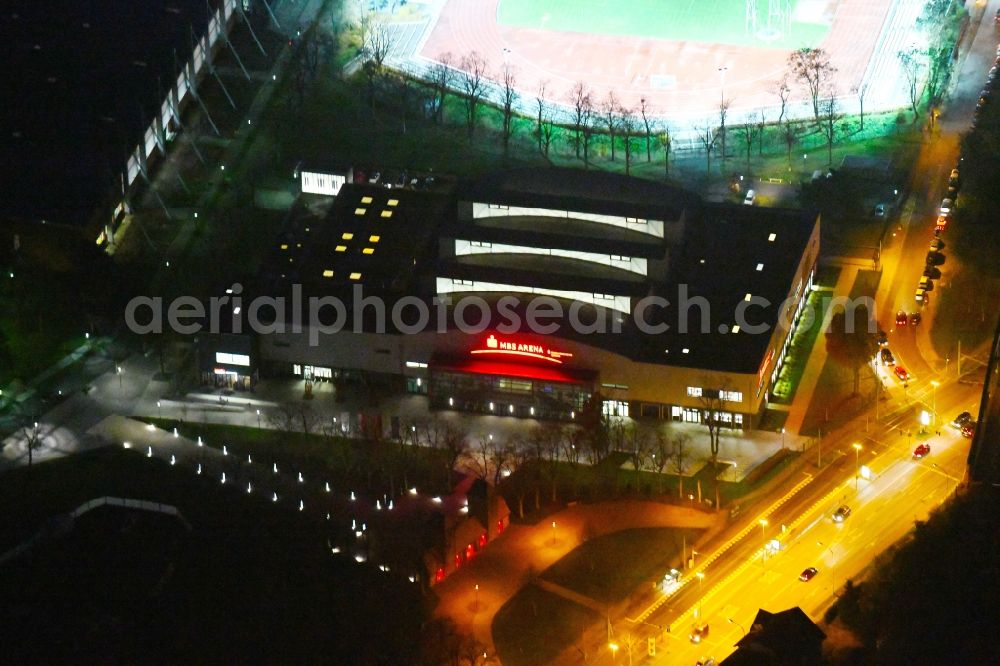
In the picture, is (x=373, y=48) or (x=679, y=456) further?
(x=373, y=48)

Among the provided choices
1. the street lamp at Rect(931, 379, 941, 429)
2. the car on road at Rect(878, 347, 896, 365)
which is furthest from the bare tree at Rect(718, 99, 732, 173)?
the street lamp at Rect(931, 379, 941, 429)

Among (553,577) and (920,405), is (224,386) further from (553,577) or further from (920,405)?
(920,405)

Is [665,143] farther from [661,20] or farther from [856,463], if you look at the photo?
→ [856,463]

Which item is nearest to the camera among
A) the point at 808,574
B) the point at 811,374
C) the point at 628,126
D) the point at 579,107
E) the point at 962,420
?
the point at 808,574

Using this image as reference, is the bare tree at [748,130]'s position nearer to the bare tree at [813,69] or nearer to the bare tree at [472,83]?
the bare tree at [813,69]

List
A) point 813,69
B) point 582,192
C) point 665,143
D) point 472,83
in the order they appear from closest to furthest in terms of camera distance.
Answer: point 582,192, point 665,143, point 472,83, point 813,69

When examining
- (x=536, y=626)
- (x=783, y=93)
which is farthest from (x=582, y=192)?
(x=536, y=626)

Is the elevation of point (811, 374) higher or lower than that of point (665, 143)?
lower
